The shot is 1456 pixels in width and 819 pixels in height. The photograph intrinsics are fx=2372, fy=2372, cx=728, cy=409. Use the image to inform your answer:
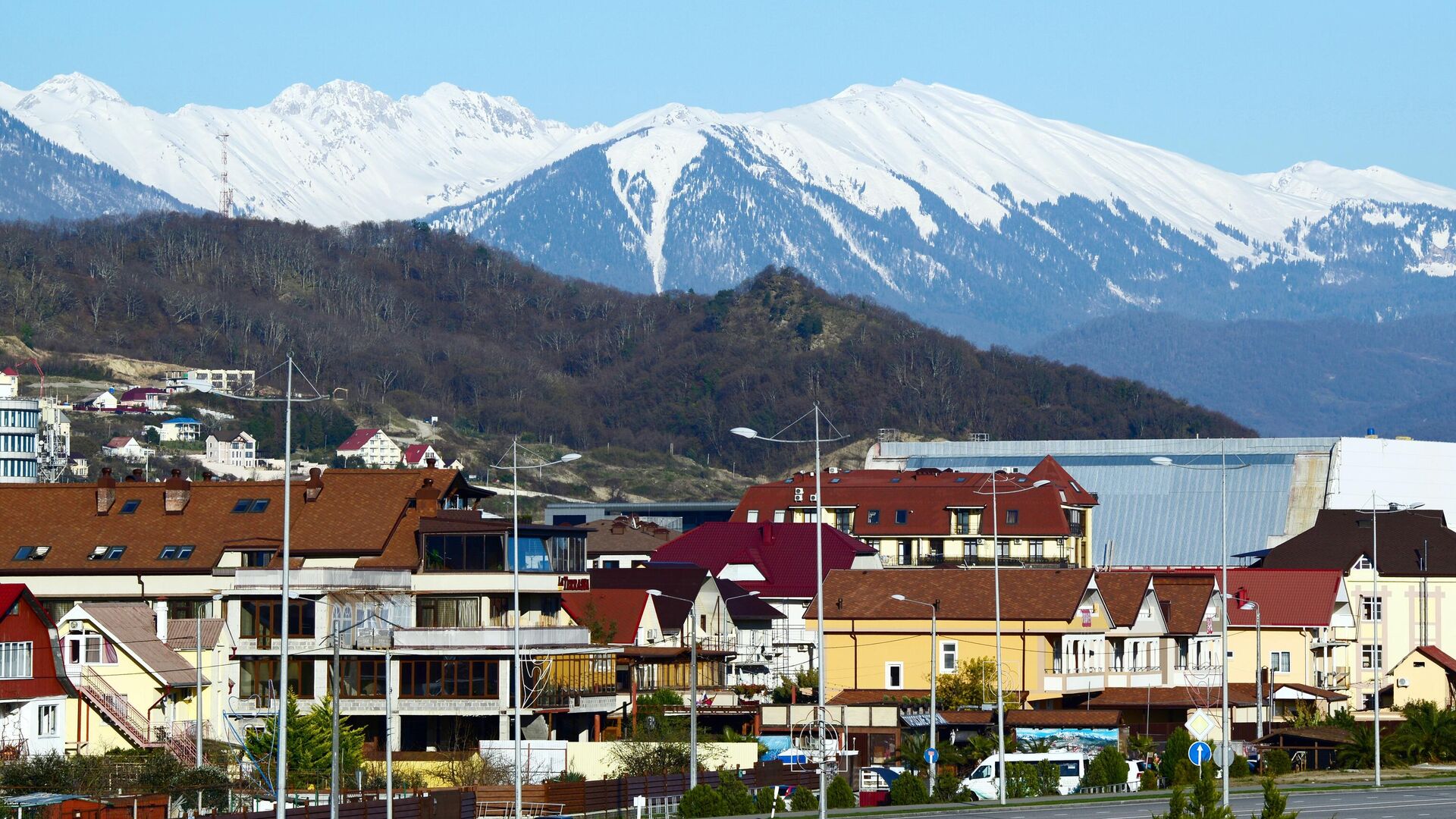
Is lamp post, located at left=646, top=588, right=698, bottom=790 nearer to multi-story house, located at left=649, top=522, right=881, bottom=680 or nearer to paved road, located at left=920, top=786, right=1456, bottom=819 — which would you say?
paved road, located at left=920, top=786, right=1456, bottom=819

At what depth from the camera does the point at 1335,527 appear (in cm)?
11919

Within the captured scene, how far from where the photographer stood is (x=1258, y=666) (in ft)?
276

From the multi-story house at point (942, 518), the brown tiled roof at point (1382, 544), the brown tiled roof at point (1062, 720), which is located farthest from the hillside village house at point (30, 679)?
the multi-story house at point (942, 518)

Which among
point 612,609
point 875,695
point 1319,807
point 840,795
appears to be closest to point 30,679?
point 840,795

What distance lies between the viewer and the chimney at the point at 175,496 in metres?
83.6

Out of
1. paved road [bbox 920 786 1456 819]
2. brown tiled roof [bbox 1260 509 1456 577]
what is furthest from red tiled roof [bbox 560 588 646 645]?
brown tiled roof [bbox 1260 509 1456 577]

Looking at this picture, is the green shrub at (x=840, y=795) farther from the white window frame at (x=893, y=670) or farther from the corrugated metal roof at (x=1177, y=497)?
the corrugated metal roof at (x=1177, y=497)

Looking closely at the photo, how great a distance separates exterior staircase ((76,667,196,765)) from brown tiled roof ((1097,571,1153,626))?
1532 inches

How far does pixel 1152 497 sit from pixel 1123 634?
82.1m

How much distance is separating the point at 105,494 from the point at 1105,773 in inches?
1465

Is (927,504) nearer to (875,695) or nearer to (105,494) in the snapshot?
(875,695)

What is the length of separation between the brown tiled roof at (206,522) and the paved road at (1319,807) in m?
25.3

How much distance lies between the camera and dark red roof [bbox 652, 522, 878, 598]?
350 ft

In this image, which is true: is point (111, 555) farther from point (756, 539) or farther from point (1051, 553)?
point (1051, 553)
